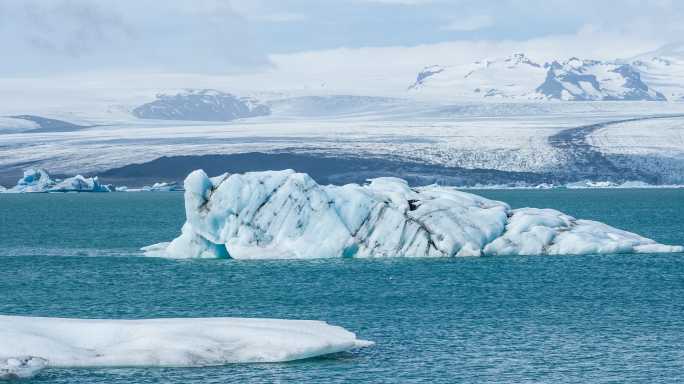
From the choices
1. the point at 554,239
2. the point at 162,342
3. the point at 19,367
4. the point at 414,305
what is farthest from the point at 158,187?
the point at 19,367

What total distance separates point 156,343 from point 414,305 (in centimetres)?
956

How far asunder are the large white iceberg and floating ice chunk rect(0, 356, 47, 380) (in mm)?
18240

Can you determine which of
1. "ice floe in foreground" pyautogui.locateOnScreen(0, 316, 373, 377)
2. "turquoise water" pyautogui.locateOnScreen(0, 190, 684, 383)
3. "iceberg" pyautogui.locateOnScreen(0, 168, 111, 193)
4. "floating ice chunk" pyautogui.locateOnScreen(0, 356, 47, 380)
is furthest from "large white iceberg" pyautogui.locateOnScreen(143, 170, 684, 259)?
"iceberg" pyautogui.locateOnScreen(0, 168, 111, 193)

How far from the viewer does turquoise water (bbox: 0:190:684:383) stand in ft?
65.8

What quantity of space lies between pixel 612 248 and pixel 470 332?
1662 cm

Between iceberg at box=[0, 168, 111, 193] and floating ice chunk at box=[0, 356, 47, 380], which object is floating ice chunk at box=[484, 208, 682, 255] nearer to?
floating ice chunk at box=[0, 356, 47, 380]

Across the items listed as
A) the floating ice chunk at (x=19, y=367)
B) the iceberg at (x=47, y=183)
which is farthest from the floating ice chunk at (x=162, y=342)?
the iceberg at (x=47, y=183)

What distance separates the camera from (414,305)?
28.4 meters

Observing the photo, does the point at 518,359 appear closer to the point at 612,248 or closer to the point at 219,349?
the point at 219,349

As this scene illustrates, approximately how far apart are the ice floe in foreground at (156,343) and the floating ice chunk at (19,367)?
0.05ft

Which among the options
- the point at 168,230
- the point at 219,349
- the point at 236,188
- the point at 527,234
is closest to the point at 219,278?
the point at 236,188

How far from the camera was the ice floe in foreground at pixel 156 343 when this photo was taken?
19.7m

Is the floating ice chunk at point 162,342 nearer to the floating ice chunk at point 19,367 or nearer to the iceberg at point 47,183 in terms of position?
the floating ice chunk at point 19,367

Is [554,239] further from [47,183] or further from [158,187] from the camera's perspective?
[158,187]
